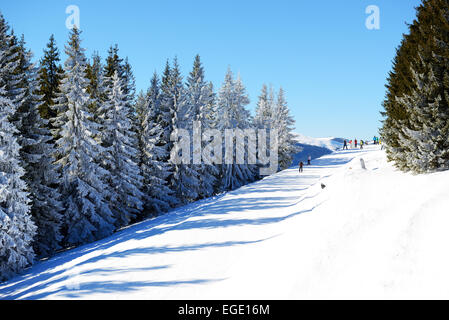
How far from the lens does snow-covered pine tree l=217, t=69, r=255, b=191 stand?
1515 inches

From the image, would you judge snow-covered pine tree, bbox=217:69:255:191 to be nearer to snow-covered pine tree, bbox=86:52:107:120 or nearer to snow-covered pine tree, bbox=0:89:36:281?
snow-covered pine tree, bbox=86:52:107:120

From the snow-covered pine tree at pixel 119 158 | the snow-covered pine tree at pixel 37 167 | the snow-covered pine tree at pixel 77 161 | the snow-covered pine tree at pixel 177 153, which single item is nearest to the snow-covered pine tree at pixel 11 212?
the snow-covered pine tree at pixel 37 167

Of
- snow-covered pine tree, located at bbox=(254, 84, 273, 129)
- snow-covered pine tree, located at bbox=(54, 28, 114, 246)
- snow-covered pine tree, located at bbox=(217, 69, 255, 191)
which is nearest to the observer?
snow-covered pine tree, located at bbox=(54, 28, 114, 246)

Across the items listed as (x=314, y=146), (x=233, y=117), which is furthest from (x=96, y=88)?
(x=314, y=146)

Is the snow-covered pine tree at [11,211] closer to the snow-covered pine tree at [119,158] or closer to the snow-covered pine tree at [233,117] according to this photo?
the snow-covered pine tree at [119,158]

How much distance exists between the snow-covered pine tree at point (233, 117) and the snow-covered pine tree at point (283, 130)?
8356 millimetres

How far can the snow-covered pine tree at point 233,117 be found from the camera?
3847 centimetres

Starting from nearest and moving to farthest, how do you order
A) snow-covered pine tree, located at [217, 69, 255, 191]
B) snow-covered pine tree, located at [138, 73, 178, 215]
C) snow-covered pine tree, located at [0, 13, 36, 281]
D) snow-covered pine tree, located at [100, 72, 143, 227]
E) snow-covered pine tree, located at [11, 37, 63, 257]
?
1. snow-covered pine tree, located at [0, 13, 36, 281]
2. snow-covered pine tree, located at [11, 37, 63, 257]
3. snow-covered pine tree, located at [100, 72, 143, 227]
4. snow-covered pine tree, located at [138, 73, 178, 215]
5. snow-covered pine tree, located at [217, 69, 255, 191]

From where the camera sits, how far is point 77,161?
2005 cm

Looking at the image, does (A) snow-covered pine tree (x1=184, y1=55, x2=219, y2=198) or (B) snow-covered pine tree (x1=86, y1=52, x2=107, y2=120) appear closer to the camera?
(B) snow-covered pine tree (x1=86, y1=52, x2=107, y2=120)

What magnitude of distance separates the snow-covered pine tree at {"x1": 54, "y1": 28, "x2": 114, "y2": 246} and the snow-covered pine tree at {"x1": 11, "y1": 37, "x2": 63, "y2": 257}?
1.50m

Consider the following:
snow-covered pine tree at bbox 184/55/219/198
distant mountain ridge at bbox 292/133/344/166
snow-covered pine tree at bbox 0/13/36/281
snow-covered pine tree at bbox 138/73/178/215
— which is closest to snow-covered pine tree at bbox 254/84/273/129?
snow-covered pine tree at bbox 184/55/219/198
